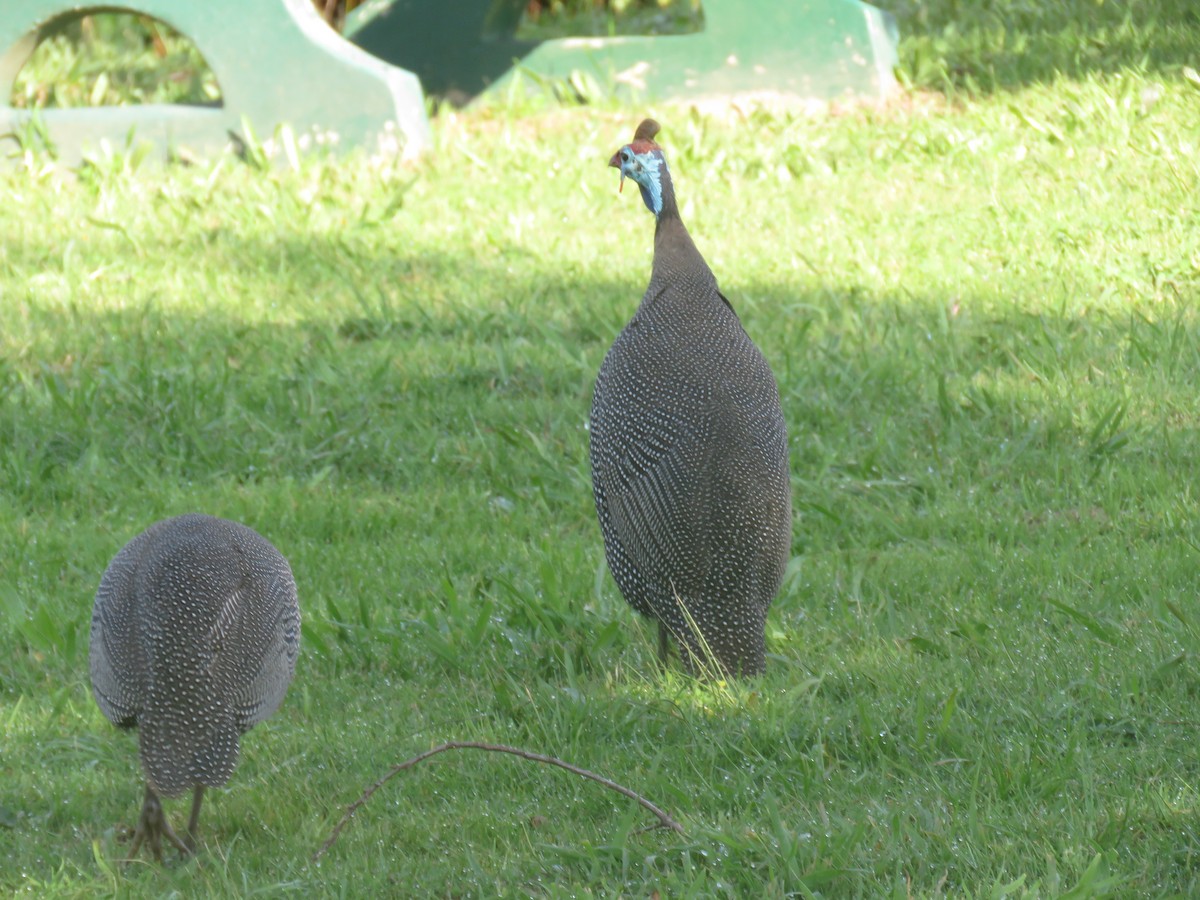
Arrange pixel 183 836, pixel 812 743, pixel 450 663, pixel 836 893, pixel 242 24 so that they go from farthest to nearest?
1. pixel 242 24
2. pixel 450 663
3. pixel 812 743
4. pixel 183 836
5. pixel 836 893

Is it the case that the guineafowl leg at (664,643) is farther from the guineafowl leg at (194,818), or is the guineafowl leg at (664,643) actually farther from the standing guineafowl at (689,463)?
the guineafowl leg at (194,818)

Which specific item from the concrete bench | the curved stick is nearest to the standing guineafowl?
the curved stick

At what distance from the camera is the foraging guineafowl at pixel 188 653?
3250 mm

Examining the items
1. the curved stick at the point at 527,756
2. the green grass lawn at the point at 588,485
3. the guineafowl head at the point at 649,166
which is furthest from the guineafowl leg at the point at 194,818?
the guineafowl head at the point at 649,166

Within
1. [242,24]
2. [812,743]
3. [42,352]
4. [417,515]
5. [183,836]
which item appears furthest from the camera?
[242,24]

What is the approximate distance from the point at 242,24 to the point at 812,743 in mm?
6140

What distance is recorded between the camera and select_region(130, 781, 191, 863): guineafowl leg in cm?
331

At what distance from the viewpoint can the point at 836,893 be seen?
10.1 ft

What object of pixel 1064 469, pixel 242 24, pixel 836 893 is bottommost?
pixel 1064 469

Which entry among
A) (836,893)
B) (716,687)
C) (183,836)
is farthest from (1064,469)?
(183,836)

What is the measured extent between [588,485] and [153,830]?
243 centimetres

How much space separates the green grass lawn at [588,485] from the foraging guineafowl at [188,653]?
10.4 inches

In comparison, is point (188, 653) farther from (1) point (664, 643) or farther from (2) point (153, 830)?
(1) point (664, 643)

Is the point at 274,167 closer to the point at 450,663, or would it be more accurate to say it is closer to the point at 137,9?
the point at 137,9
